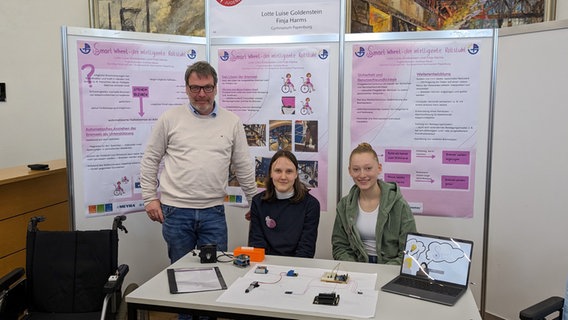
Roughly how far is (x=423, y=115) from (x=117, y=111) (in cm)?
200

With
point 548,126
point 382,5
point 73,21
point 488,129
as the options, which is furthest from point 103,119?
point 548,126

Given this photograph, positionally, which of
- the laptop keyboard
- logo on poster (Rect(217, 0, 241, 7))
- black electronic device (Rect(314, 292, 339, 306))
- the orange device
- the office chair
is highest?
logo on poster (Rect(217, 0, 241, 7))

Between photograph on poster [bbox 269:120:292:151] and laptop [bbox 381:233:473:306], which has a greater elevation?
photograph on poster [bbox 269:120:292:151]

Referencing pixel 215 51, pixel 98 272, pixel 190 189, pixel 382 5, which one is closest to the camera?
pixel 98 272

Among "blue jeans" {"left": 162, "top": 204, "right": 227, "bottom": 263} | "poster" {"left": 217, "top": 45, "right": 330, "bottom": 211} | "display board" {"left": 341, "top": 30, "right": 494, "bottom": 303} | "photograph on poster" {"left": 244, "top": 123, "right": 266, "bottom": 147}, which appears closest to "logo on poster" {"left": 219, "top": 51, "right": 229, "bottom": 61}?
"poster" {"left": 217, "top": 45, "right": 330, "bottom": 211}

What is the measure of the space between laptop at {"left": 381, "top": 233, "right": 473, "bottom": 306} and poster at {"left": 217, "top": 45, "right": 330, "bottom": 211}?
1296mm

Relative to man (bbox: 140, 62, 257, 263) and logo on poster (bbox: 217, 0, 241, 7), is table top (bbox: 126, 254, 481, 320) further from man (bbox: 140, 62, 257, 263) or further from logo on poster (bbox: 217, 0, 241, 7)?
logo on poster (bbox: 217, 0, 241, 7)

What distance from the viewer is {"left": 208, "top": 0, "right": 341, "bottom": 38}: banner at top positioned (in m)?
3.19

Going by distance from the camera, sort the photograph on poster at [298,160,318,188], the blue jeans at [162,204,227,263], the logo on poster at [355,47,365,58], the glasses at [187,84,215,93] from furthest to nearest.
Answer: the photograph on poster at [298,160,318,188]
the logo on poster at [355,47,365,58]
the blue jeans at [162,204,227,263]
the glasses at [187,84,215,93]

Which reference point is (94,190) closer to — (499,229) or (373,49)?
(373,49)

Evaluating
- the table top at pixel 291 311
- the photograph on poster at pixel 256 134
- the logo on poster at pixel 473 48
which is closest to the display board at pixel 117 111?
the photograph on poster at pixel 256 134

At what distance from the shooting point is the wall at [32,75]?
4203 mm

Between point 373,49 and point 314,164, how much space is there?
851 mm

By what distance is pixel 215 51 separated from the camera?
339 centimetres
